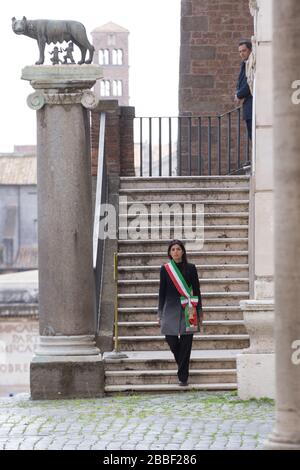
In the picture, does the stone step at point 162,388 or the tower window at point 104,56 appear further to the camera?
the tower window at point 104,56

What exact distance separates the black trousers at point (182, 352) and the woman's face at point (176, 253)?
2.45 ft

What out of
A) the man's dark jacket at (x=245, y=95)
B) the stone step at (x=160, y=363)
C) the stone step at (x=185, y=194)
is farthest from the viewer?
the stone step at (x=185, y=194)

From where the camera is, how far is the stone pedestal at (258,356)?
1335 cm

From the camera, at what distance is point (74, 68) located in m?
14.6

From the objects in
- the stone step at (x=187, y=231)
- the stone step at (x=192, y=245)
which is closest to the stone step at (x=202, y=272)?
the stone step at (x=192, y=245)

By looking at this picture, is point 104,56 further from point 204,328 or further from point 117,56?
point 204,328

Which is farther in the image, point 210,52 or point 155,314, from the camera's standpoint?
point 210,52

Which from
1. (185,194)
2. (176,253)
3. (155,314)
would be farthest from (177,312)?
(185,194)

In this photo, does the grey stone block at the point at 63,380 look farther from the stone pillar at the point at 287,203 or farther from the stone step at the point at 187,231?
the stone pillar at the point at 287,203

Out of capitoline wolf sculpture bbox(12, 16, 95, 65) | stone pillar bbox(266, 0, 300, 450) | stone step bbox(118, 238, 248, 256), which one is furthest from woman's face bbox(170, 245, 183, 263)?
stone pillar bbox(266, 0, 300, 450)

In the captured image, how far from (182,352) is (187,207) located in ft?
14.5

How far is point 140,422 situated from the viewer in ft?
39.0

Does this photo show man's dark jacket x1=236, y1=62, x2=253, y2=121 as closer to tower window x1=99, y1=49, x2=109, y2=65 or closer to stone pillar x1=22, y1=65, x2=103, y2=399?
stone pillar x1=22, y1=65, x2=103, y2=399

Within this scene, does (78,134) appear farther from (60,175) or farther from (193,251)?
(193,251)
